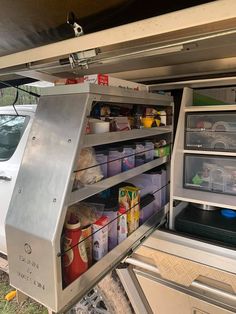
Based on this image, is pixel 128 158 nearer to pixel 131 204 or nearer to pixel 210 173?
pixel 131 204

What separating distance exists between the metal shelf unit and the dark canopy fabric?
22 centimetres

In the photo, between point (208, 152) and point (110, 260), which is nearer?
point (110, 260)

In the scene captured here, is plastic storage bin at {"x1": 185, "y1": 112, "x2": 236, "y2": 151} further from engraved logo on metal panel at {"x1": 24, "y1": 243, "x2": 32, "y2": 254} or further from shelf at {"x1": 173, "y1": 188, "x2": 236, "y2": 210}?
engraved logo on metal panel at {"x1": 24, "y1": 243, "x2": 32, "y2": 254}

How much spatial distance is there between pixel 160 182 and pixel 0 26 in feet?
3.19

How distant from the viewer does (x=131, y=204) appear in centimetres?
99

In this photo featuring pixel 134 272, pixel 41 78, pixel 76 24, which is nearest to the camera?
pixel 76 24

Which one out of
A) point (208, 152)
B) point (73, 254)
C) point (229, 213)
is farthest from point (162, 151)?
point (73, 254)

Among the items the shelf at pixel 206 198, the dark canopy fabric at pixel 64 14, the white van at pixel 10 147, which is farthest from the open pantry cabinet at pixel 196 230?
the white van at pixel 10 147

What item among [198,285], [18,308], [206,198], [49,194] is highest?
[49,194]

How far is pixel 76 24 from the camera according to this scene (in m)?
0.69

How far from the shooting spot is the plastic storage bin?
1301mm

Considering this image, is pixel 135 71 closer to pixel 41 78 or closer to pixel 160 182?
pixel 41 78

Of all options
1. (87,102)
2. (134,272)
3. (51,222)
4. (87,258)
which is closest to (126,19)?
(87,102)

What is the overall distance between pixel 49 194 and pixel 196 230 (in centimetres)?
90
